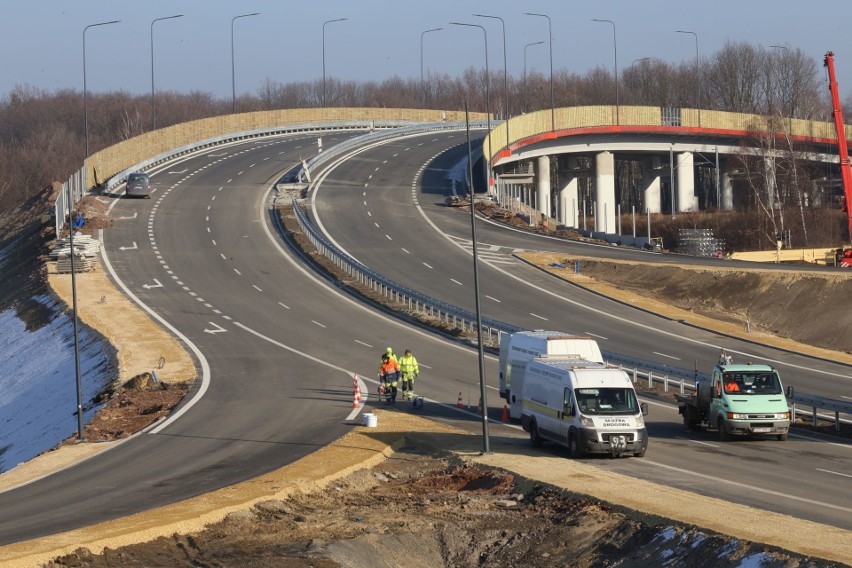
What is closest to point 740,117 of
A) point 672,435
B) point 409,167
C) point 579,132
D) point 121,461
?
point 579,132

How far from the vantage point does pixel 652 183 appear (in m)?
120

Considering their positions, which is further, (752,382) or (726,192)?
(726,192)

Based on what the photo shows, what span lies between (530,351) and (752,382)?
584cm

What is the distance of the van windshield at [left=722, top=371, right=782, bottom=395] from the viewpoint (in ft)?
97.2

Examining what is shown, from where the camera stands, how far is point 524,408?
3039cm

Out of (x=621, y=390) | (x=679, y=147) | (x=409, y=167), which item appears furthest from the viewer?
(x=679, y=147)

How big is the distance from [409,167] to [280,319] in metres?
48.0

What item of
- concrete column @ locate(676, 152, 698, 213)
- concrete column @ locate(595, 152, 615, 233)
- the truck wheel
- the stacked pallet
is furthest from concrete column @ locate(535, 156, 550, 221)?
the truck wheel

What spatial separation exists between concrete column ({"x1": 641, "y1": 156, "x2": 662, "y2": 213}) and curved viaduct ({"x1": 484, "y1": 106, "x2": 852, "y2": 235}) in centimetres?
12

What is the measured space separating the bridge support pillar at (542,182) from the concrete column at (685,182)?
49.7 feet

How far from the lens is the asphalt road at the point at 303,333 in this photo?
24594 millimetres

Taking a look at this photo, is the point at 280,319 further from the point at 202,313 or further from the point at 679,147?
the point at 679,147

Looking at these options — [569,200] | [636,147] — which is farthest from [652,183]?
[636,147]

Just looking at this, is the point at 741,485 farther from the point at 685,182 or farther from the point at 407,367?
the point at 685,182
